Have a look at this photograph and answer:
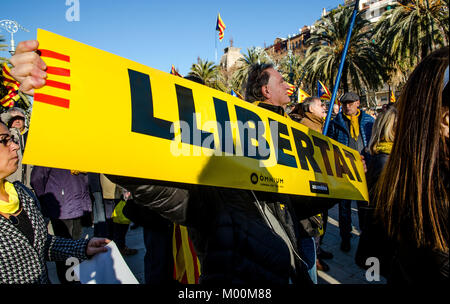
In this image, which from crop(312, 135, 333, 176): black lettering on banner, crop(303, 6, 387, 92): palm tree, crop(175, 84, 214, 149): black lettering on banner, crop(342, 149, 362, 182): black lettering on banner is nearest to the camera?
crop(175, 84, 214, 149): black lettering on banner

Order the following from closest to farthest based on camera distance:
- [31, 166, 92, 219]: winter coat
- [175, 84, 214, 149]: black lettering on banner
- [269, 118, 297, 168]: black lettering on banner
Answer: [175, 84, 214, 149]: black lettering on banner, [269, 118, 297, 168]: black lettering on banner, [31, 166, 92, 219]: winter coat

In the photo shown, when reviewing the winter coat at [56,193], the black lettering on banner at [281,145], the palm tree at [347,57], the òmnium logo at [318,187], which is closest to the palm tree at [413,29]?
the palm tree at [347,57]

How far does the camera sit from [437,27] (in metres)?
14.2

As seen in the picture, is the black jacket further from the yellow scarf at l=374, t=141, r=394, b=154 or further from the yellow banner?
the yellow scarf at l=374, t=141, r=394, b=154

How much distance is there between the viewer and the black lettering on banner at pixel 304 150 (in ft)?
5.66

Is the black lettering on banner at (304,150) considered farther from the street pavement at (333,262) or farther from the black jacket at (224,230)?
→ the street pavement at (333,262)

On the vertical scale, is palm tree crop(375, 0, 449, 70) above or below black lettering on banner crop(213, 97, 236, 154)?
above

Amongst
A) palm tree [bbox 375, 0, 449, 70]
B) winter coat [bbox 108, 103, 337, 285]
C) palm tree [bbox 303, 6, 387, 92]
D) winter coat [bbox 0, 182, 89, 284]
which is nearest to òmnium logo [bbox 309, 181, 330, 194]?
winter coat [bbox 108, 103, 337, 285]

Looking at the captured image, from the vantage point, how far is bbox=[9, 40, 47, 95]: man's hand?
2.83ft

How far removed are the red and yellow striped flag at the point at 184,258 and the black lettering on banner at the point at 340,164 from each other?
135 cm

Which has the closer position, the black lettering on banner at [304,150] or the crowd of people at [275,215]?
the crowd of people at [275,215]

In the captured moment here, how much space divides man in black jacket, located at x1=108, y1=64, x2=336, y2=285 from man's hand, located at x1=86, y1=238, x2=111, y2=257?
64cm

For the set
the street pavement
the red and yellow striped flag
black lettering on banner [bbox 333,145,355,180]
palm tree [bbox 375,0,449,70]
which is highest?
palm tree [bbox 375,0,449,70]

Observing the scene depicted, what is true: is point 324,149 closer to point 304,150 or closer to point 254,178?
point 304,150
